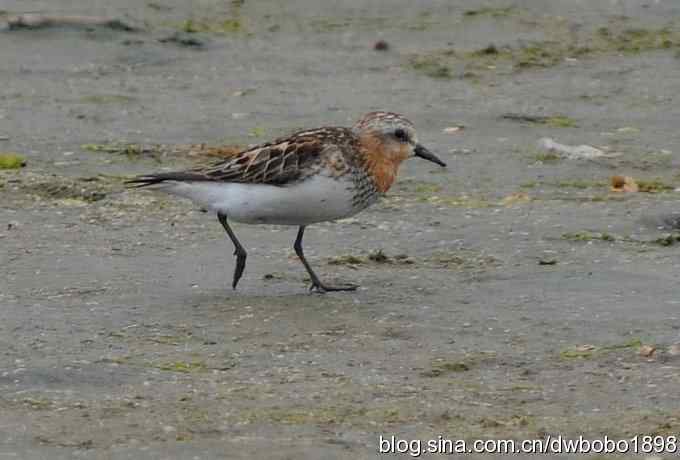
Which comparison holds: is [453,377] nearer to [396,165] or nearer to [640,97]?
[396,165]

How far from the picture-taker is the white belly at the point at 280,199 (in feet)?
29.4

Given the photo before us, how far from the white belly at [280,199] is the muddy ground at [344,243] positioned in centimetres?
38

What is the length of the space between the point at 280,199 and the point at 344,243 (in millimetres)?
1139

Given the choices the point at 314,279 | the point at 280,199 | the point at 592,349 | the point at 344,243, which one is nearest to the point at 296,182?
the point at 280,199

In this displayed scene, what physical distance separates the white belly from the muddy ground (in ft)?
1.24

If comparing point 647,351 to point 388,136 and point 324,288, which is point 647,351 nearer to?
point 324,288

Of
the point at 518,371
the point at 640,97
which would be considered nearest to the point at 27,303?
the point at 518,371

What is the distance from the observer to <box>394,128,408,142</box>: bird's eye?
373 inches

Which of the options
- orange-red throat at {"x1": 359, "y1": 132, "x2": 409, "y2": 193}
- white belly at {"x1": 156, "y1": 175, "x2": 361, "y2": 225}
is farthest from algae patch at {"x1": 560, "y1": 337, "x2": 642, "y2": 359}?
orange-red throat at {"x1": 359, "y1": 132, "x2": 409, "y2": 193}

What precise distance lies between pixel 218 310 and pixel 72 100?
5.01 metres

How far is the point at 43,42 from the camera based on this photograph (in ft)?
47.7

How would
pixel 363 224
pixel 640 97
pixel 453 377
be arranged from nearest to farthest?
1. pixel 453 377
2. pixel 363 224
3. pixel 640 97

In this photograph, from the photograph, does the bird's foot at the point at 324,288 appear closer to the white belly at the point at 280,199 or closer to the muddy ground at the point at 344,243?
the muddy ground at the point at 344,243

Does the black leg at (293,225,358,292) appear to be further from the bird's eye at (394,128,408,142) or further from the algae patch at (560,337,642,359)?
the algae patch at (560,337,642,359)
